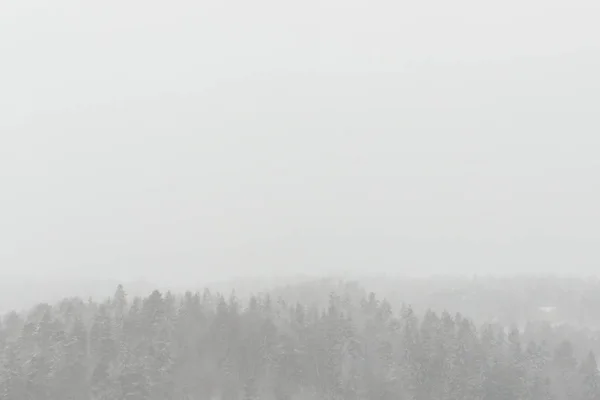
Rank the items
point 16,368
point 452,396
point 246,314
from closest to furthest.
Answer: point 16,368
point 452,396
point 246,314

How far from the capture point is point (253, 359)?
10100 centimetres

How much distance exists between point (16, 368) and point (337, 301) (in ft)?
258

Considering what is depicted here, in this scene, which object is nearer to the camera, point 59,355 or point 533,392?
point 59,355

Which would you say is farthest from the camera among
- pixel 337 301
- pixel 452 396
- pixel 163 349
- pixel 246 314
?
pixel 337 301

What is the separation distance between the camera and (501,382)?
340 feet

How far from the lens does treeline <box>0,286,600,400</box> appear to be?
88688 mm

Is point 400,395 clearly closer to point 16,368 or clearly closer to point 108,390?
point 108,390

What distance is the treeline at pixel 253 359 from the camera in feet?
291

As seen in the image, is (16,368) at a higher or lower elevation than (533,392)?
higher

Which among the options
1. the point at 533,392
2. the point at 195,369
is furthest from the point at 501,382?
the point at 195,369

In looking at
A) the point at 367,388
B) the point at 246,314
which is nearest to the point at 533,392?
the point at 367,388

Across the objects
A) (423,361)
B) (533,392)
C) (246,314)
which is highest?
(246,314)

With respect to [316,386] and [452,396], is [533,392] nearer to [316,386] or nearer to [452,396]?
[452,396]

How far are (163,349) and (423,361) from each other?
52260mm
